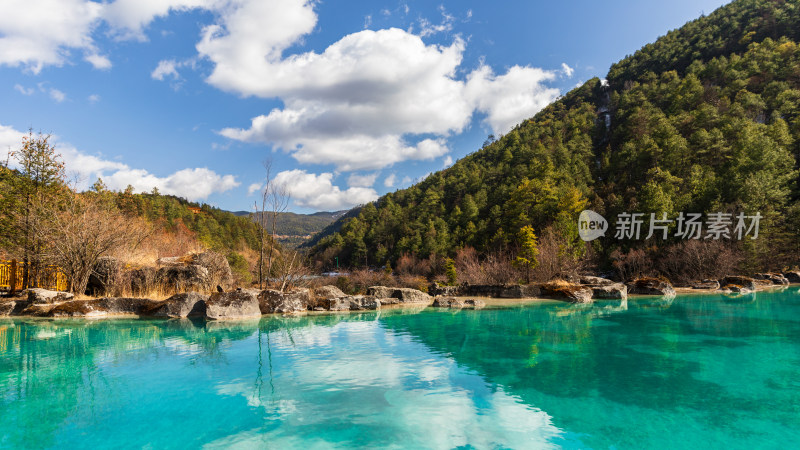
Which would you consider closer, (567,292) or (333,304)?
(333,304)

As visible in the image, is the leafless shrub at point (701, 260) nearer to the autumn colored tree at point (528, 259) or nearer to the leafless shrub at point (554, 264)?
the leafless shrub at point (554, 264)

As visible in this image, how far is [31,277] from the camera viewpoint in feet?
51.6

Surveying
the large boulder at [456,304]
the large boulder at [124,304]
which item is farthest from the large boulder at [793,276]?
the large boulder at [124,304]

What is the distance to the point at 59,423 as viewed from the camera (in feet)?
14.9

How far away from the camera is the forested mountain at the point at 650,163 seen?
108 feet

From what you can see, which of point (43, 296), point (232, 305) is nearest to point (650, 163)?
point (232, 305)

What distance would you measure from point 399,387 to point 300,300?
1021cm

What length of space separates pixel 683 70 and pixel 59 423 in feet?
292

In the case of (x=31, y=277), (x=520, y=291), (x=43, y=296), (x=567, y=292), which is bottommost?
(x=520, y=291)

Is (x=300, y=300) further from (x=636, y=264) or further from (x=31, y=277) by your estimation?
(x=636, y=264)

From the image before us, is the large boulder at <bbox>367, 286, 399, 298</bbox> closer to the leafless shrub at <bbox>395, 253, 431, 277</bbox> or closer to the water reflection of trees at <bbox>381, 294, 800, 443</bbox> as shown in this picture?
the water reflection of trees at <bbox>381, 294, 800, 443</bbox>

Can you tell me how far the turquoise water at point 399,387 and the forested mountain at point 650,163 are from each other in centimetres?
2178
